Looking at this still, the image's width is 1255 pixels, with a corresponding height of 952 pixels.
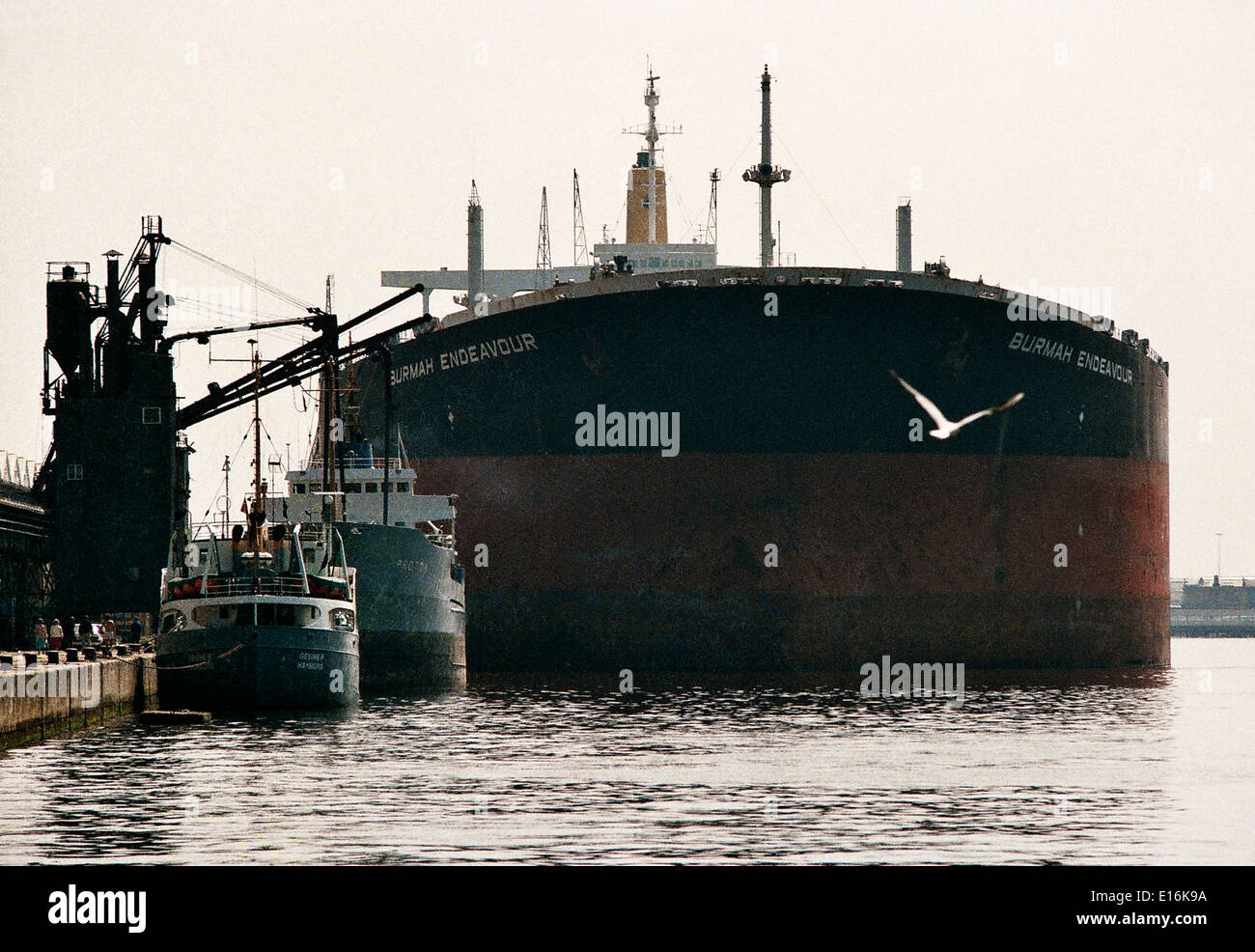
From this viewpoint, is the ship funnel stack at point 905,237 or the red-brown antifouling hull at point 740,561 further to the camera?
the ship funnel stack at point 905,237

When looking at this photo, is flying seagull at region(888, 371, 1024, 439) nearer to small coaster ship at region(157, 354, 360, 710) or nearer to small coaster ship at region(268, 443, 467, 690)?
small coaster ship at region(268, 443, 467, 690)

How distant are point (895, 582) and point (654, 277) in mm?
12641

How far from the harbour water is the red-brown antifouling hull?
14.3m

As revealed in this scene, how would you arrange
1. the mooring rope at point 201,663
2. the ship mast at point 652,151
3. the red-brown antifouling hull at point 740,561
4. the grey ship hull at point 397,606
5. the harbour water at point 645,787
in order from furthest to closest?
the ship mast at point 652,151, the red-brown antifouling hull at point 740,561, the grey ship hull at point 397,606, the mooring rope at point 201,663, the harbour water at point 645,787

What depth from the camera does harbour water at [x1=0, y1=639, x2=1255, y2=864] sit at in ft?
73.8

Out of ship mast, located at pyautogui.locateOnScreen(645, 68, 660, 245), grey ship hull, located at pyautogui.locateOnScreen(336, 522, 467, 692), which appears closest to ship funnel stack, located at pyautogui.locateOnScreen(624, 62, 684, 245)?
ship mast, located at pyautogui.locateOnScreen(645, 68, 660, 245)

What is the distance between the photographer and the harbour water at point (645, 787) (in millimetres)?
22484

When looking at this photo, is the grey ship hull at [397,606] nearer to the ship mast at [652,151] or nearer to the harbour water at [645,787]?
the harbour water at [645,787]

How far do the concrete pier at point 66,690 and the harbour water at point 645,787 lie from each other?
2.40 ft

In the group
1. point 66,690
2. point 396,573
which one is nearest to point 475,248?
point 396,573

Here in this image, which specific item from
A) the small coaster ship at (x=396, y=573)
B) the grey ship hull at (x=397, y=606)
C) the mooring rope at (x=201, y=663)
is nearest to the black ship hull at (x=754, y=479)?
the small coaster ship at (x=396, y=573)

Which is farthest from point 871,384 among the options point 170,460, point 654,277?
point 170,460
